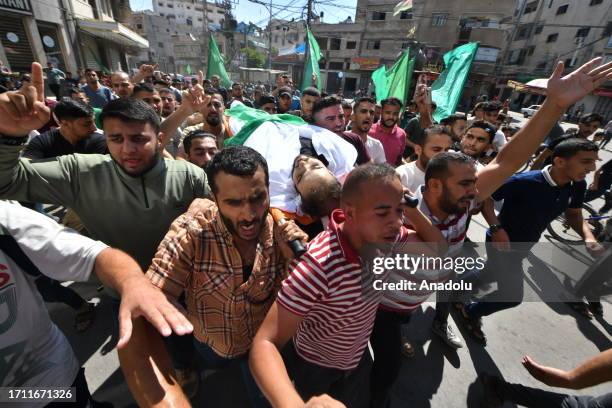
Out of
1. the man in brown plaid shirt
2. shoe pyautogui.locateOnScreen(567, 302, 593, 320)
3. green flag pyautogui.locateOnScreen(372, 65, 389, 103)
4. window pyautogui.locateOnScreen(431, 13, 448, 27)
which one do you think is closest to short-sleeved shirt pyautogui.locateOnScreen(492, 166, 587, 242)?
shoe pyautogui.locateOnScreen(567, 302, 593, 320)

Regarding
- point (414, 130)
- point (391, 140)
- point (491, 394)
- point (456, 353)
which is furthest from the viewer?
point (414, 130)

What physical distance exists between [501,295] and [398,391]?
54.4 inches

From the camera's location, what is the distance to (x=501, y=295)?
8.61ft

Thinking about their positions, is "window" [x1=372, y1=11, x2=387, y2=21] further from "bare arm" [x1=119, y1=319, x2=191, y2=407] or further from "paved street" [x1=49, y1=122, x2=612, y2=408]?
"bare arm" [x1=119, y1=319, x2=191, y2=407]

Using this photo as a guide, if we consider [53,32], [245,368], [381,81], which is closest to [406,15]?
[381,81]

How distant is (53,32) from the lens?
1412cm

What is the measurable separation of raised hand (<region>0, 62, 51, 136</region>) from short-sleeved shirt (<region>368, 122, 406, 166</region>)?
3.94 metres

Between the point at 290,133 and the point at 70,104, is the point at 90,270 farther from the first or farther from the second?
the point at 70,104

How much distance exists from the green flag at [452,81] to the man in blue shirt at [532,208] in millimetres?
3301

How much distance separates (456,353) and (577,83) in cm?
236

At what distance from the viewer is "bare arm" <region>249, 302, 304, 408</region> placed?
3.10 ft

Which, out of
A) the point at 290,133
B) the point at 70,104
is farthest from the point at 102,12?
the point at 290,133

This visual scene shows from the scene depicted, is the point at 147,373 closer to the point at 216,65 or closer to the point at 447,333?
the point at 447,333

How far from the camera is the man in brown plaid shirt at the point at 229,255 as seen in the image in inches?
53.1
